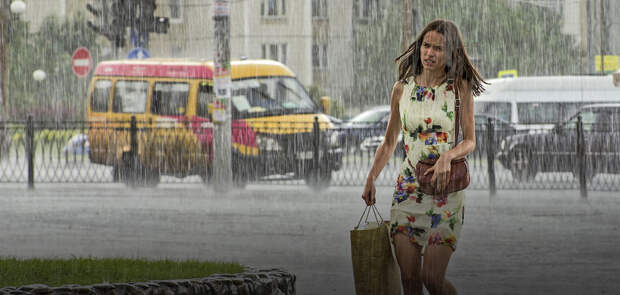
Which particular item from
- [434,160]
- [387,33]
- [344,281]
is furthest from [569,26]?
[434,160]

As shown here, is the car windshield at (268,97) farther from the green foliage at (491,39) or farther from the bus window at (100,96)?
the green foliage at (491,39)

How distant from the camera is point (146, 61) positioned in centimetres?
1830

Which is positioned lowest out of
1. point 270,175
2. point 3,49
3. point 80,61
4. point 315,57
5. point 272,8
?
point 270,175

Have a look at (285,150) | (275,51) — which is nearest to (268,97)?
(285,150)

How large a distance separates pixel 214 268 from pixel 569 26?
4342 centimetres

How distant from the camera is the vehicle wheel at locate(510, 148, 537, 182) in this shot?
58.1 ft

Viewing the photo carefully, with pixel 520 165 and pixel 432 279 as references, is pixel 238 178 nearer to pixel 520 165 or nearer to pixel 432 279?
pixel 520 165

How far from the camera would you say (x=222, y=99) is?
15.7 meters

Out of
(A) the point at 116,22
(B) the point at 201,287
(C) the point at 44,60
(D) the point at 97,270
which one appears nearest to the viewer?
(B) the point at 201,287

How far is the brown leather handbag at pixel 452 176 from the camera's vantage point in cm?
415

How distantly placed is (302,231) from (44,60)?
37283 millimetres

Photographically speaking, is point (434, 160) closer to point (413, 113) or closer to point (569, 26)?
point (413, 113)

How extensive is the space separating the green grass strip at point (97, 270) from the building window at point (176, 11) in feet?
138

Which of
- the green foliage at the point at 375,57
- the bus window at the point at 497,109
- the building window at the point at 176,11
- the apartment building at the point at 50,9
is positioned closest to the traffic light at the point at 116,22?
the bus window at the point at 497,109
